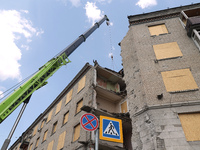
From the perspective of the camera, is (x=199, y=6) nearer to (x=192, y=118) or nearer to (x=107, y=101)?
(x=192, y=118)

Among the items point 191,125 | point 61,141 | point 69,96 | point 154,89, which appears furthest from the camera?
point 69,96

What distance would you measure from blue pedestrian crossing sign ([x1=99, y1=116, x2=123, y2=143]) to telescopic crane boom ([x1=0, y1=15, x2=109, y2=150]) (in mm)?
6908

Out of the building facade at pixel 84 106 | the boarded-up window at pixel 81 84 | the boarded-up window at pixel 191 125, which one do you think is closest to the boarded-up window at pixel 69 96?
the building facade at pixel 84 106

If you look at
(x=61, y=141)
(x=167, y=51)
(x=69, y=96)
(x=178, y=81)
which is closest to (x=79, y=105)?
(x=69, y=96)

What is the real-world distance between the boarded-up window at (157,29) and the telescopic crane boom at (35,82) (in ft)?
27.0

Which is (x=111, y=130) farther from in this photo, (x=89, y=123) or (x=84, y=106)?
(x=84, y=106)

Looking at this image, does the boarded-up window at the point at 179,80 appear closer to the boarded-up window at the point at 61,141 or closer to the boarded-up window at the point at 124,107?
the boarded-up window at the point at 124,107

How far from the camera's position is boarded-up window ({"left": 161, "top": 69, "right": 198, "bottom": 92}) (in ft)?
31.0

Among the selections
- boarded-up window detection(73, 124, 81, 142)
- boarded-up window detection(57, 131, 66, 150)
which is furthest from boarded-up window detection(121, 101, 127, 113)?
boarded-up window detection(57, 131, 66, 150)

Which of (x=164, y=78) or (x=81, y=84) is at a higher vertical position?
(x=81, y=84)

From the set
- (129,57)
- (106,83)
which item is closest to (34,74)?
(129,57)

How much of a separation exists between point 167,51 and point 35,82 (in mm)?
11019

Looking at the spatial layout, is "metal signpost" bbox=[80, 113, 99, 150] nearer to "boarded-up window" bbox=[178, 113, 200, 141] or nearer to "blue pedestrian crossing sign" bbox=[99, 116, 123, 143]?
"blue pedestrian crossing sign" bbox=[99, 116, 123, 143]

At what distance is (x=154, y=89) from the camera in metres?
9.80
